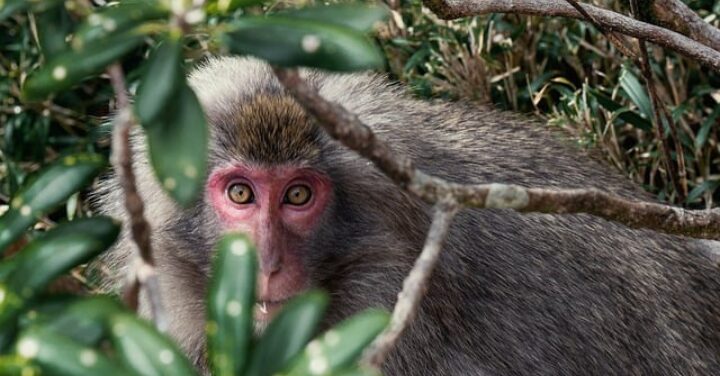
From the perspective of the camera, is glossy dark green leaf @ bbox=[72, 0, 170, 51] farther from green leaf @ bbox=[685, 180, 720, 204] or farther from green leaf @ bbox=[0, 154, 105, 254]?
green leaf @ bbox=[685, 180, 720, 204]

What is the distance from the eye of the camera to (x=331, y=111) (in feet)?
5.85

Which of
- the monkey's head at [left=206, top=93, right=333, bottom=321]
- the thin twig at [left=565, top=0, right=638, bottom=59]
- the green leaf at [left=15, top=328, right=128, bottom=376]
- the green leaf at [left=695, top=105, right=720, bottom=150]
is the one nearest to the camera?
the green leaf at [left=15, top=328, right=128, bottom=376]

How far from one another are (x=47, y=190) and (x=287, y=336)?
455 mm

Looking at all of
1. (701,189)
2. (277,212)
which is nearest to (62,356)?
(277,212)

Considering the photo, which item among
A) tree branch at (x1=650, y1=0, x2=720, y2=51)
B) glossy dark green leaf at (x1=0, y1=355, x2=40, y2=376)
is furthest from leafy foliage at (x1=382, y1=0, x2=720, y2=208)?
glossy dark green leaf at (x1=0, y1=355, x2=40, y2=376)

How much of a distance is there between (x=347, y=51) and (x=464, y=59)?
3.36 m

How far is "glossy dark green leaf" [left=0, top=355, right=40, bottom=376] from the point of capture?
142 cm

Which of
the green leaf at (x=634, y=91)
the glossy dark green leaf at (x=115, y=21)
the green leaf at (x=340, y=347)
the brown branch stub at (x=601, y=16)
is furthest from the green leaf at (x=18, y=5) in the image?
the green leaf at (x=634, y=91)

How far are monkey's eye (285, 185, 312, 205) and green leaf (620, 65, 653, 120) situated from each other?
1.70m

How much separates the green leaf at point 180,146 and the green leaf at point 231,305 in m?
0.10

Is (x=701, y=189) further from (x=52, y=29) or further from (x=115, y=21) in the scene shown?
(x=115, y=21)

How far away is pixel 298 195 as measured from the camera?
3.29m

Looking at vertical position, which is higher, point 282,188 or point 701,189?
point 282,188

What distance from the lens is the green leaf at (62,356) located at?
137cm
